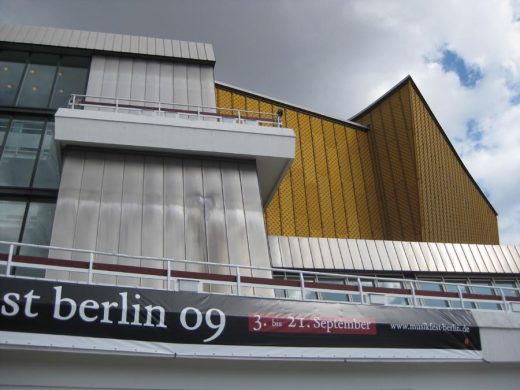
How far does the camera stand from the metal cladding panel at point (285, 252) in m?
18.1

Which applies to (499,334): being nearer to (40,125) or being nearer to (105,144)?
(105,144)

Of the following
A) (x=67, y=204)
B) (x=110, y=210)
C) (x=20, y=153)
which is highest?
(x=20, y=153)

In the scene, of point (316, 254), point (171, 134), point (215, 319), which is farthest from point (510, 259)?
point (215, 319)

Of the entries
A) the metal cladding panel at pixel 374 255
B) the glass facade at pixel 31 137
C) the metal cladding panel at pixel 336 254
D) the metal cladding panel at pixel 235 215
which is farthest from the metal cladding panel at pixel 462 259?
the glass facade at pixel 31 137

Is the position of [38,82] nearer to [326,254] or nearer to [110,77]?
[110,77]

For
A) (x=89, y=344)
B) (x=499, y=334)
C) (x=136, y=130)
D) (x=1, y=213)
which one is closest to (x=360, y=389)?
(x=499, y=334)

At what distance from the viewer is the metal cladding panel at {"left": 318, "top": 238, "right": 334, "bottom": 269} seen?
733 inches

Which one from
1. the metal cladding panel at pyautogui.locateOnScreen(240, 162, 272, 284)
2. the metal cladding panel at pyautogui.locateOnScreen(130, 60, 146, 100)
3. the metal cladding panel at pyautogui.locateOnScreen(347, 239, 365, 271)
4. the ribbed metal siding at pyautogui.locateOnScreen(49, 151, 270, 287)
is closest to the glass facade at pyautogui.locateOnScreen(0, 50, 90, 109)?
the metal cladding panel at pyautogui.locateOnScreen(130, 60, 146, 100)

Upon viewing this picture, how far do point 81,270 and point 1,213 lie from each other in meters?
6.80

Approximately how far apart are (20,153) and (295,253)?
10012mm

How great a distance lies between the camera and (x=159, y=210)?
12922mm

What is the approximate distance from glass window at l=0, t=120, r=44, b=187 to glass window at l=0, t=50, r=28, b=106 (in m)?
1.14

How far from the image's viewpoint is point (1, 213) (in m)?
14.1

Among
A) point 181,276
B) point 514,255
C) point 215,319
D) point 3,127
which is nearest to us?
point 215,319
